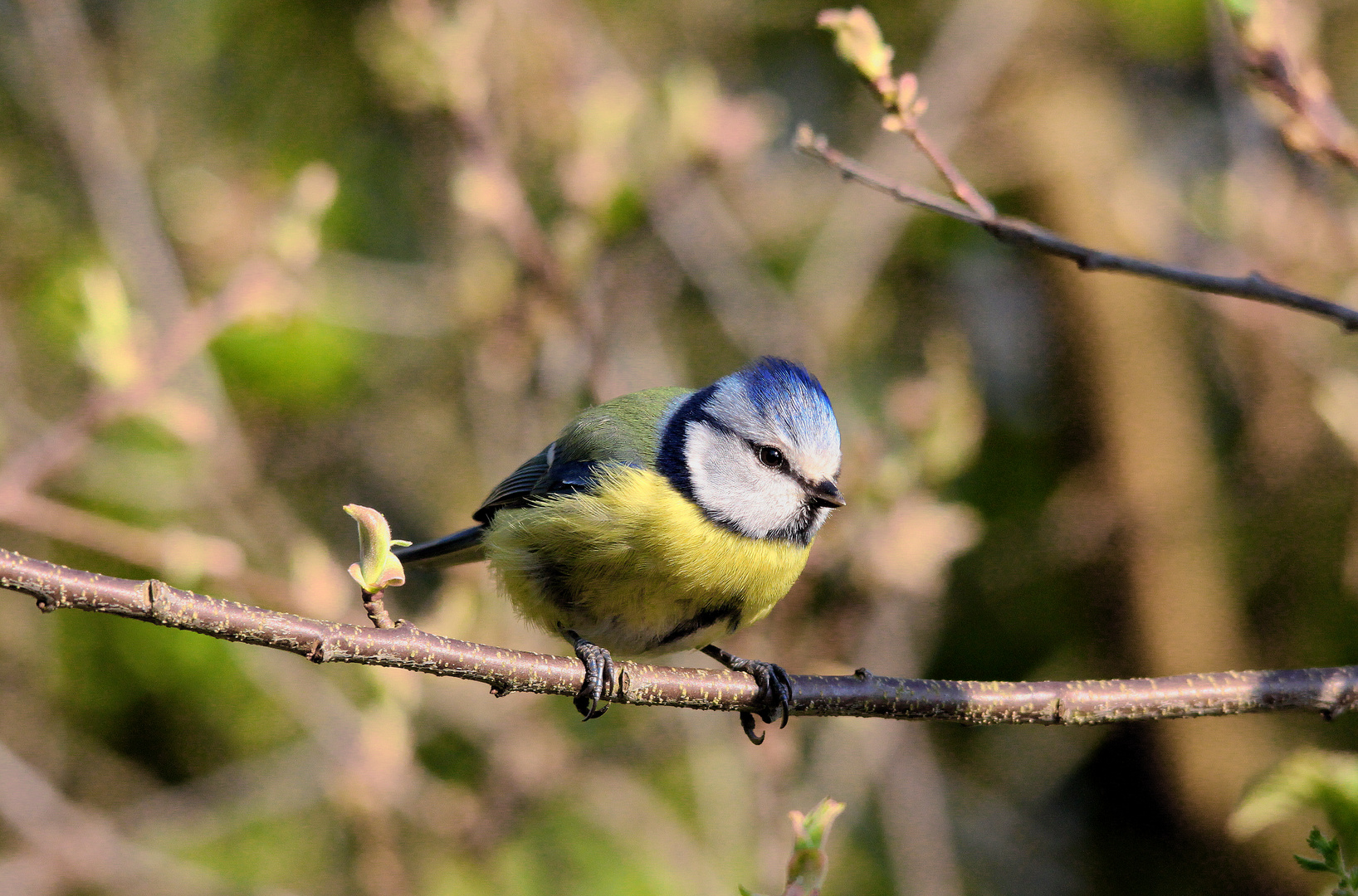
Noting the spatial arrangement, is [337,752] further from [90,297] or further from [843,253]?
[843,253]

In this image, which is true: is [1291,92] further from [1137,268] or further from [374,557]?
[374,557]

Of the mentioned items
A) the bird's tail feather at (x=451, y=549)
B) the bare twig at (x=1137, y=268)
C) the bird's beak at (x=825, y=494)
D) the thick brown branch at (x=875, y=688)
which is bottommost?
the thick brown branch at (x=875, y=688)

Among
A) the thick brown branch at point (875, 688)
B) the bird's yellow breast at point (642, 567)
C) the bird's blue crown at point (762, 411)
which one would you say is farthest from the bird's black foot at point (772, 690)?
the bird's blue crown at point (762, 411)

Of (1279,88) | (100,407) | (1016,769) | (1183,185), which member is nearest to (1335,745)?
(1016,769)

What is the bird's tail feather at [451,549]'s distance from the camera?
9.52 ft

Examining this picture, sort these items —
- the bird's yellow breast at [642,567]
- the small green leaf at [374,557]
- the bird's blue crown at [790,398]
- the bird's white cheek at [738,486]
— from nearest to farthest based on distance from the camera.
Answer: the small green leaf at [374,557], the bird's yellow breast at [642,567], the bird's white cheek at [738,486], the bird's blue crown at [790,398]

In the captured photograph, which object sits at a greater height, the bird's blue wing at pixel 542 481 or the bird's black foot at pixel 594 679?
the bird's blue wing at pixel 542 481

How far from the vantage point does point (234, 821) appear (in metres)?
3.76

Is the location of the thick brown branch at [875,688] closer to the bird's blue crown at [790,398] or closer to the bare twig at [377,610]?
the bare twig at [377,610]

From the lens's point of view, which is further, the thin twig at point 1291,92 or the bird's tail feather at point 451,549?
the bird's tail feather at point 451,549

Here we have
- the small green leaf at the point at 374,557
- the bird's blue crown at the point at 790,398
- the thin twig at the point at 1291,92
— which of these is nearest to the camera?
the small green leaf at the point at 374,557

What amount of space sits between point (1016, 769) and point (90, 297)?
373cm

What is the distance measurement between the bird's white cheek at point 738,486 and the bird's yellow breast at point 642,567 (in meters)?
0.04

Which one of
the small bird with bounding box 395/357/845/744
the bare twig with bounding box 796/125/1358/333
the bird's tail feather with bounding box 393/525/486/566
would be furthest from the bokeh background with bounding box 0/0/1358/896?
the bare twig with bounding box 796/125/1358/333
